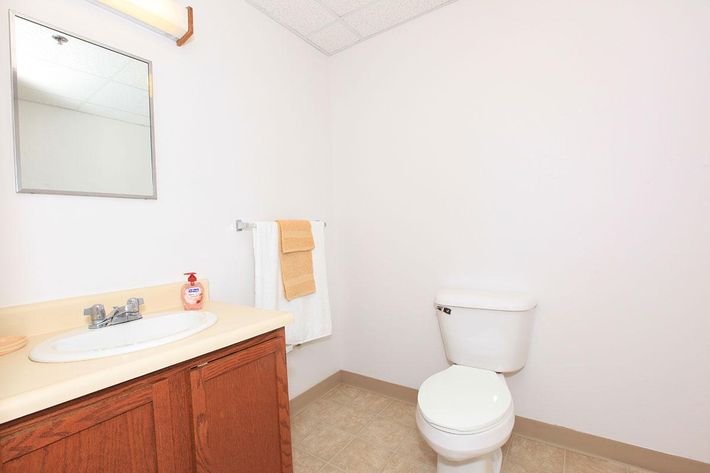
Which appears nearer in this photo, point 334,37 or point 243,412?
point 243,412

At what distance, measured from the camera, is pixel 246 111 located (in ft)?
5.63

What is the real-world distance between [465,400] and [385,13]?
1.98 m

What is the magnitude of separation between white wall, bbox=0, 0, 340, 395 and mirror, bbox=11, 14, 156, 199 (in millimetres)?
35

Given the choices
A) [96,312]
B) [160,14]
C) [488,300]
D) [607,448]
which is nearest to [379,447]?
[488,300]

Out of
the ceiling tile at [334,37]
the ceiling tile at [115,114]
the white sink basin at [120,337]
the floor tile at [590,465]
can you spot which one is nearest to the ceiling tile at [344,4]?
the ceiling tile at [334,37]

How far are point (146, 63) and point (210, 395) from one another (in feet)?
4.17

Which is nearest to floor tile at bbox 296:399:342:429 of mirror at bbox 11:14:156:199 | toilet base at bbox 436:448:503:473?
toilet base at bbox 436:448:503:473

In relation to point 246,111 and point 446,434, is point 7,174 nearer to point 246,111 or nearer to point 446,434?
point 246,111

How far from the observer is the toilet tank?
151 cm

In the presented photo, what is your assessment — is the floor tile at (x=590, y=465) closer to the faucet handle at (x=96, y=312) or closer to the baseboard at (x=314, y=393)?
the baseboard at (x=314, y=393)

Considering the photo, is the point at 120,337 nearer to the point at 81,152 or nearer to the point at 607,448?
the point at 81,152

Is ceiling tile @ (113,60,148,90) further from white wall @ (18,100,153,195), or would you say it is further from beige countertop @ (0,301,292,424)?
beige countertop @ (0,301,292,424)

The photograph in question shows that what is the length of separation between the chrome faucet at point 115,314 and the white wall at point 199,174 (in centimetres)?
11

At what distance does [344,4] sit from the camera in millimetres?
1765
